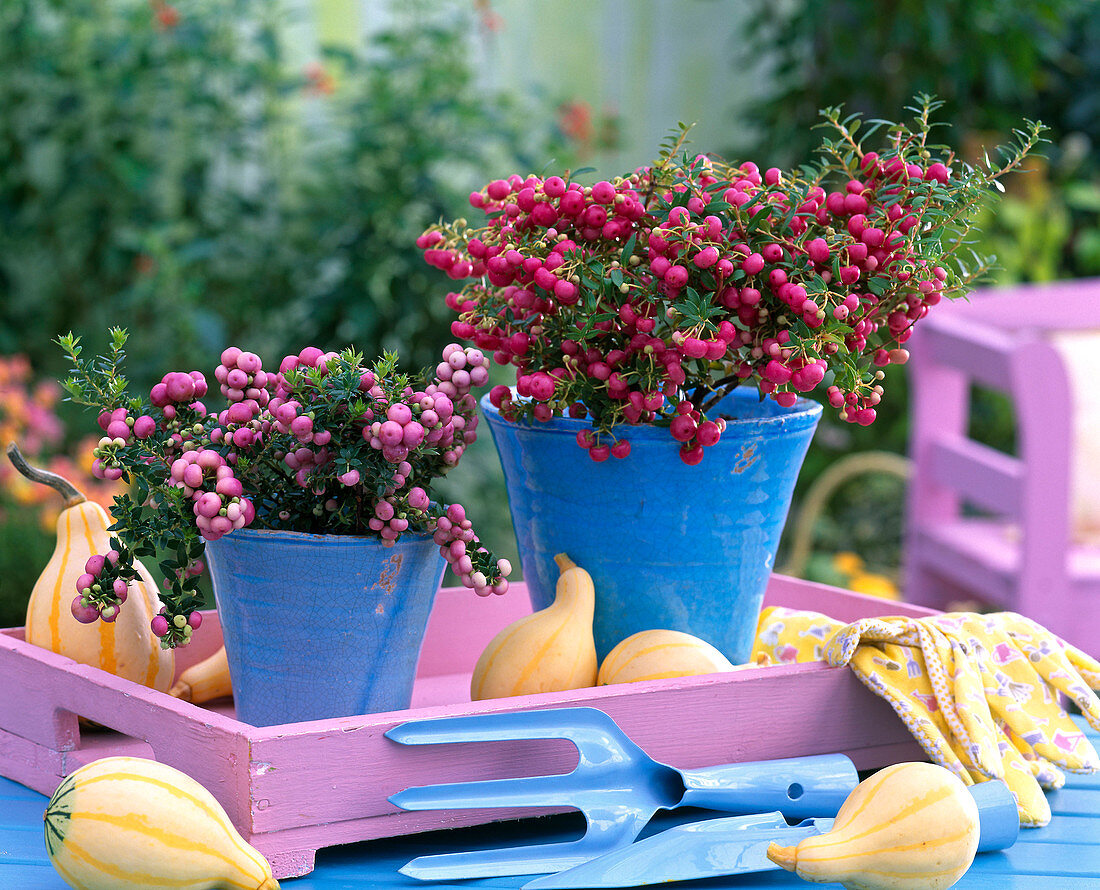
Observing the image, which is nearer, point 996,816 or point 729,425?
point 996,816

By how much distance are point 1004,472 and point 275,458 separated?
1477mm

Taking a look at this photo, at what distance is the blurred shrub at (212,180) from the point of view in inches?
92.5

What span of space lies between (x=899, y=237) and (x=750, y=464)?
181mm

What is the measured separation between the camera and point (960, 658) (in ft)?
2.81

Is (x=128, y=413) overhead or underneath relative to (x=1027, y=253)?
overhead

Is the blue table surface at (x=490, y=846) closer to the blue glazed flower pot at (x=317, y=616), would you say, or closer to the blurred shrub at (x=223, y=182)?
the blue glazed flower pot at (x=317, y=616)

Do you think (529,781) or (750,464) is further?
(750,464)

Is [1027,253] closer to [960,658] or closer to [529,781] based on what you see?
[960,658]

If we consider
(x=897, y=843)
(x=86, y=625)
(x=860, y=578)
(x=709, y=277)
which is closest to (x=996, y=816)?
(x=897, y=843)

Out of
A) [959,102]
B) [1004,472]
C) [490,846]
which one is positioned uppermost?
[959,102]

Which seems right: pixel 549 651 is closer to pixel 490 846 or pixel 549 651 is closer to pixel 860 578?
pixel 490 846

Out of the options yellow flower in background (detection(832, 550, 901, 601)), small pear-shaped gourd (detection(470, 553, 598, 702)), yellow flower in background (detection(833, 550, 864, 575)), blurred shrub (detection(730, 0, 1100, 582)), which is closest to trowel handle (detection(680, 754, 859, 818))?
small pear-shaped gourd (detection(470, 553, 598, 702))

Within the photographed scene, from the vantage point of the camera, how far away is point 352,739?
708 mm

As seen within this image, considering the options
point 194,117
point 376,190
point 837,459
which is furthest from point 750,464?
point 837,459
